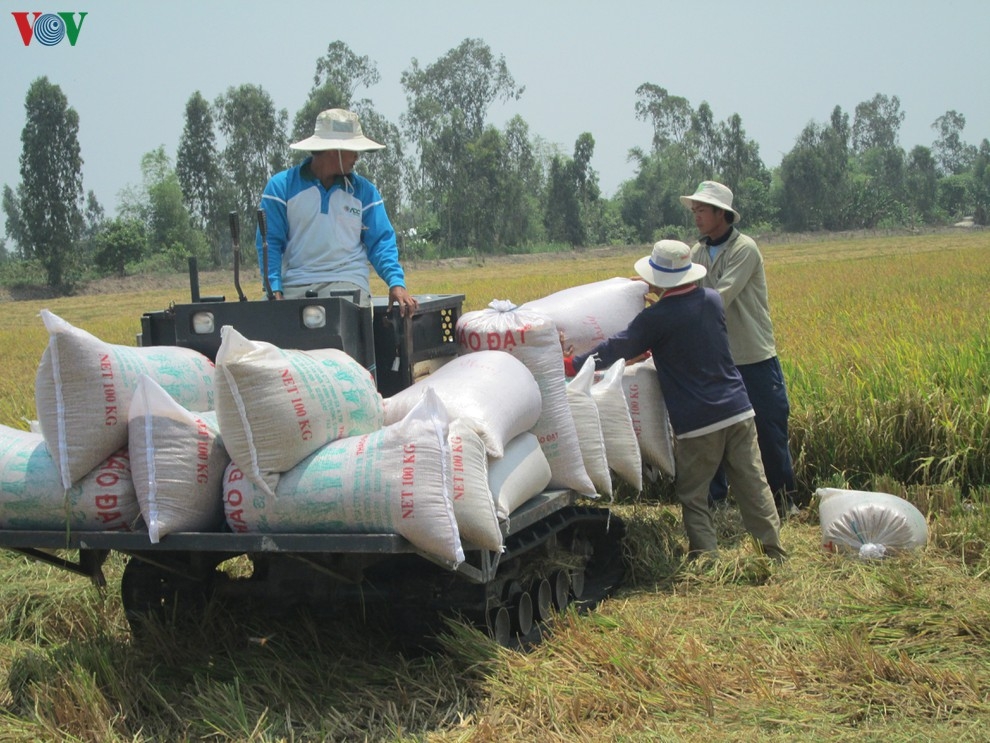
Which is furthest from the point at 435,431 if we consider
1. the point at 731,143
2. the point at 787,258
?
the point at 731,143

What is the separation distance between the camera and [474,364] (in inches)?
189

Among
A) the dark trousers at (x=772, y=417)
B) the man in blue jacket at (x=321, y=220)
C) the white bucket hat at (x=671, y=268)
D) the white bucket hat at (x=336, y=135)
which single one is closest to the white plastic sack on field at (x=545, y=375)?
the man in blue jacket at (x=321, y=220)

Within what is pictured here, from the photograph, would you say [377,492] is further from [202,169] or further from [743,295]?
[202,169]

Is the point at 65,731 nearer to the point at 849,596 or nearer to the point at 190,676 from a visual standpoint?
the point at 190,676

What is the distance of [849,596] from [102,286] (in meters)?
43.7

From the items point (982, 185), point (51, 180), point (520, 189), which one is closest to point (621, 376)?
point (51, 180)

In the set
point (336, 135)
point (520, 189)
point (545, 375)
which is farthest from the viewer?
point (520, 189)

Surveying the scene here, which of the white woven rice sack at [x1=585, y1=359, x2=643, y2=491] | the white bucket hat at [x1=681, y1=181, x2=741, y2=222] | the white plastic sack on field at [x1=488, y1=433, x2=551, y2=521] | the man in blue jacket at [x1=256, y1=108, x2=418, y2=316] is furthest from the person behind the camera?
the white bucket hat at [x1=681, y1=181, x2=741, y2=222]

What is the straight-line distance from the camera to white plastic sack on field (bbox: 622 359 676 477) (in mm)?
6004

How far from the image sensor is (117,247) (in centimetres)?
5459

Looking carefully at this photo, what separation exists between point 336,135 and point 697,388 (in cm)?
218

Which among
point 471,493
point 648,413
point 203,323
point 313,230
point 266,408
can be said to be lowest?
point 648,413

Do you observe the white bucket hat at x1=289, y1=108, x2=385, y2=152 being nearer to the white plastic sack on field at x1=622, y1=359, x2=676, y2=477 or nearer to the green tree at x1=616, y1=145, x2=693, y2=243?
the white plastic sack on field at x1=622, y1=359, x2=676, y2=477

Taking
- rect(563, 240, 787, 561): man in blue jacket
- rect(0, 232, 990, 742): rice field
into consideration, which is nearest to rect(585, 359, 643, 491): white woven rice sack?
rect(563, 240, 787, 561): man in blue jacket
